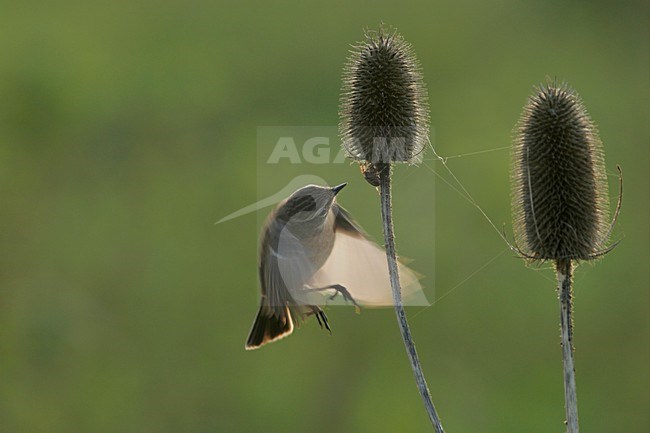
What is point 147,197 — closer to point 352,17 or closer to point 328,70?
point 328,70

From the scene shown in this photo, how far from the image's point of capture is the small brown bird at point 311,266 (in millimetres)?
5383

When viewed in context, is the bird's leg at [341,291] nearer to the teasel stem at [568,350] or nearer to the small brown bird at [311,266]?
the small brown bird at [311,266]

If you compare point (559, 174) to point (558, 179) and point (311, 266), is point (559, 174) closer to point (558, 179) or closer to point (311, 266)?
point (558, 179)

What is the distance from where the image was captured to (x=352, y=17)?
675 inches

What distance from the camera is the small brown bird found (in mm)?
5383

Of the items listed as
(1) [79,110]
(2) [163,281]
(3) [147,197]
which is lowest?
(2) [163,281]

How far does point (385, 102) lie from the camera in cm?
471

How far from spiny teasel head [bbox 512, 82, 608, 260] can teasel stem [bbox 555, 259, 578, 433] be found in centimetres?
28

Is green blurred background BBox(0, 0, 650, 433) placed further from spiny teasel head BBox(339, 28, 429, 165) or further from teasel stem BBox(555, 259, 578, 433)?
teasel stem BBox(555, 259, 578, 433)

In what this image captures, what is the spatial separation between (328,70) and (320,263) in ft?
33.3

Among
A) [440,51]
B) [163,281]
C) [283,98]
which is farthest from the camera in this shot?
[440,51]

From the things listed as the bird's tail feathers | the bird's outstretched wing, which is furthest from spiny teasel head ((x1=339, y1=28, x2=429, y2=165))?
the bird's tail feathers

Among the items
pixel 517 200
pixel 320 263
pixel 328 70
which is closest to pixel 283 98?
pixel 328 70

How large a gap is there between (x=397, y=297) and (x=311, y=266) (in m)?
1.79
